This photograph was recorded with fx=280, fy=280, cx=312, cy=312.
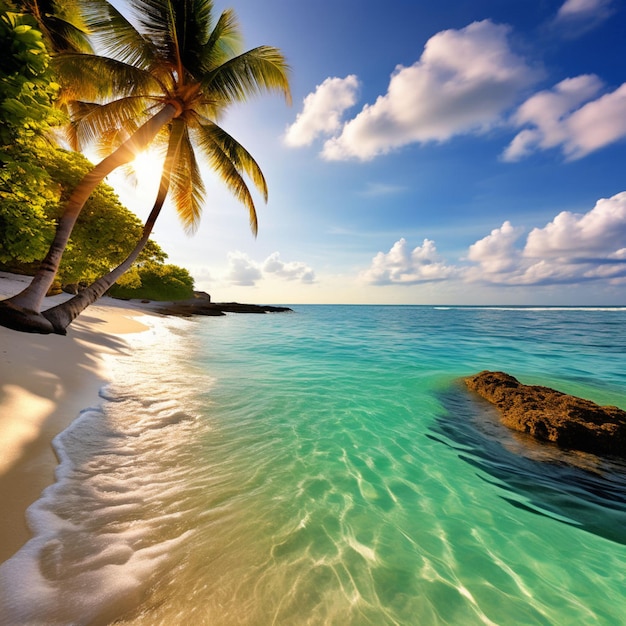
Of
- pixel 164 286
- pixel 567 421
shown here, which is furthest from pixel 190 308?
pixel 567 421

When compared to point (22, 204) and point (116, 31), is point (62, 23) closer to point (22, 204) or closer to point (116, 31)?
point (116, 31)

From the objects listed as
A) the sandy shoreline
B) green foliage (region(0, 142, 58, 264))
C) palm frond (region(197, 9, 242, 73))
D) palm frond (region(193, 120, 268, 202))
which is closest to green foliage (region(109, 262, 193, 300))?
palm frond (region(193, 120, 268, 202))

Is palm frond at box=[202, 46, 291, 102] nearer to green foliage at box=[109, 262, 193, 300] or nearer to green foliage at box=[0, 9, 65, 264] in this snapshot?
green foliage at box=[0, 9, 65, 264]

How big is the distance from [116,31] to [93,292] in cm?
852

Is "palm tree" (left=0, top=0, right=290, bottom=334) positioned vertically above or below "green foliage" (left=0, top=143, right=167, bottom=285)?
above

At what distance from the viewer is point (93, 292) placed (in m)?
9.98

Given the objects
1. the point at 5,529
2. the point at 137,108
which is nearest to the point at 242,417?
the point at 5,529

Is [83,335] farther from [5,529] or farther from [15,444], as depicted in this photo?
[5,529]

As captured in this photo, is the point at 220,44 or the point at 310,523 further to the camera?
the point at 220,44

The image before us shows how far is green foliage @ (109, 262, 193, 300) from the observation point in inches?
1810

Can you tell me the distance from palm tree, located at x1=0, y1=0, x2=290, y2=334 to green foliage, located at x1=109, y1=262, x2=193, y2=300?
38.2 m

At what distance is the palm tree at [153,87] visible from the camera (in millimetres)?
8062

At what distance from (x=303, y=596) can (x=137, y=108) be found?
13745mm

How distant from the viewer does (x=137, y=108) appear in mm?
9977
